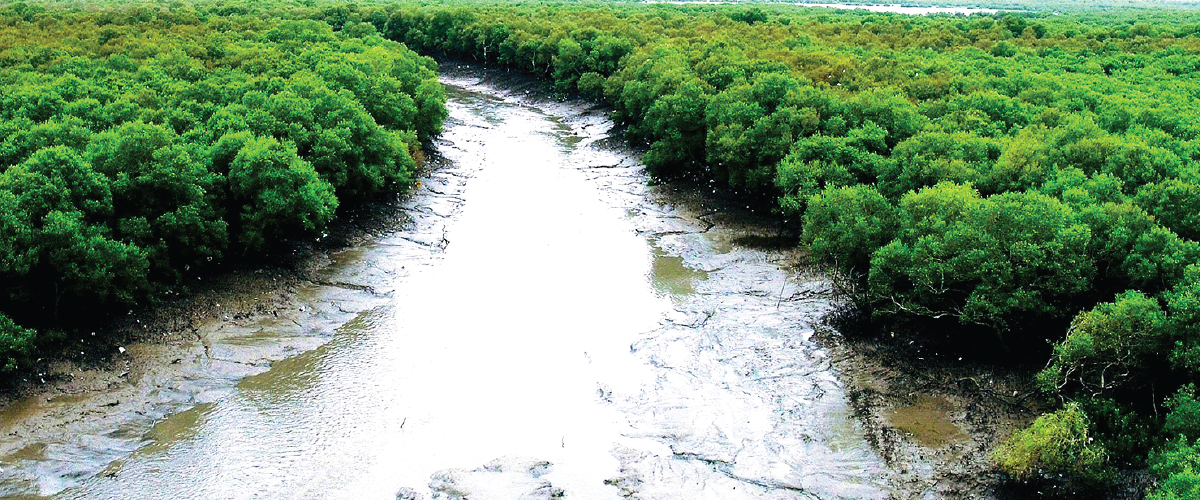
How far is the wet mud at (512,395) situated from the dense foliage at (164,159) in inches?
114

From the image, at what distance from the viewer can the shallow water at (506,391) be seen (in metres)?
25.9

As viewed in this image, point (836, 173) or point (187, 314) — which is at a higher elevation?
point (836, 173)

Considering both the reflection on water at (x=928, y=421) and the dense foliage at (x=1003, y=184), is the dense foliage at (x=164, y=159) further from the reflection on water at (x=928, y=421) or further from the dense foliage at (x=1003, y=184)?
the reflection on water at (x=928, y=421)

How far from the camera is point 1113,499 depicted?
23.5 metres

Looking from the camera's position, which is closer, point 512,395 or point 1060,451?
point 1060,451

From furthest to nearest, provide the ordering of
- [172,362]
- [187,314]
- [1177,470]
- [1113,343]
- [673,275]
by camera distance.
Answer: [673,275]
[187,314]
[172,362]
[1113,343]
[1177,470]

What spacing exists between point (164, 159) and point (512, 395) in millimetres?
16880

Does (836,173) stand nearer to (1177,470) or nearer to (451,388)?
(451,388)

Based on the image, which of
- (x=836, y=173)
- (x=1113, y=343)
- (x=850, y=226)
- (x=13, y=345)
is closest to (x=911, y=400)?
(x=1113, y=343)

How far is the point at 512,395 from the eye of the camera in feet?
101

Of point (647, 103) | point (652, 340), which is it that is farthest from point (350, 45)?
point (652, 340)

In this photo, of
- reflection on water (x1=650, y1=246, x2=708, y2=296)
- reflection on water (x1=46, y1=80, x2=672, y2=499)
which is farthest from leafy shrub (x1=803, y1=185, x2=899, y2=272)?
reflection on water (x1=46, y1=80, x2=672, y2=499)

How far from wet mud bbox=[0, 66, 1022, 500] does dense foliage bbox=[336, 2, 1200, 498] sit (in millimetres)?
3373

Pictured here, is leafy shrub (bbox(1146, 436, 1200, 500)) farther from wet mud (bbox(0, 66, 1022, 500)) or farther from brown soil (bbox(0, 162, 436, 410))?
brown soil (bbox(0, 162, 436, 410))
